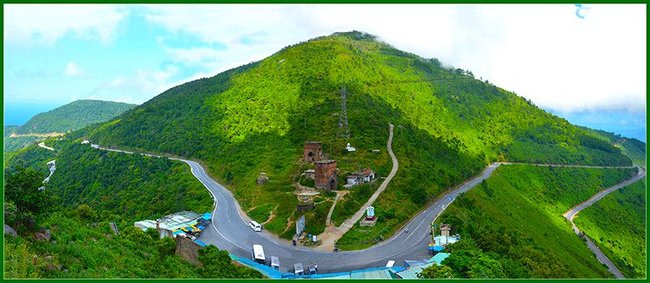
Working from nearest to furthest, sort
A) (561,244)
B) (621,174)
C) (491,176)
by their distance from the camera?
(561,244) < (491,176) < (621,174)

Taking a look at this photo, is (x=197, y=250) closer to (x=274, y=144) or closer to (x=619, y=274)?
(x=274, y=144)

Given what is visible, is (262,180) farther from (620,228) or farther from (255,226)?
(620,228)

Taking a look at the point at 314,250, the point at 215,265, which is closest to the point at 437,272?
the point at 314,250

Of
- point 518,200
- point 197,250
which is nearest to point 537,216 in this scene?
point 518,200

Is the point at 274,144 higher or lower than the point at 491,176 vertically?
higher

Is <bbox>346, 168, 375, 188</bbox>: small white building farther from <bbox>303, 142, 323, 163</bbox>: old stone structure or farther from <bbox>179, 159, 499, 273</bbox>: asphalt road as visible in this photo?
<bbox>179, 159, 499, 273</bbox>: asphalt road

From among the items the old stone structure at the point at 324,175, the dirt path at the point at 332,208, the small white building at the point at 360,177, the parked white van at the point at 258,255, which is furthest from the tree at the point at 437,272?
the small white building at the point at 360,177
